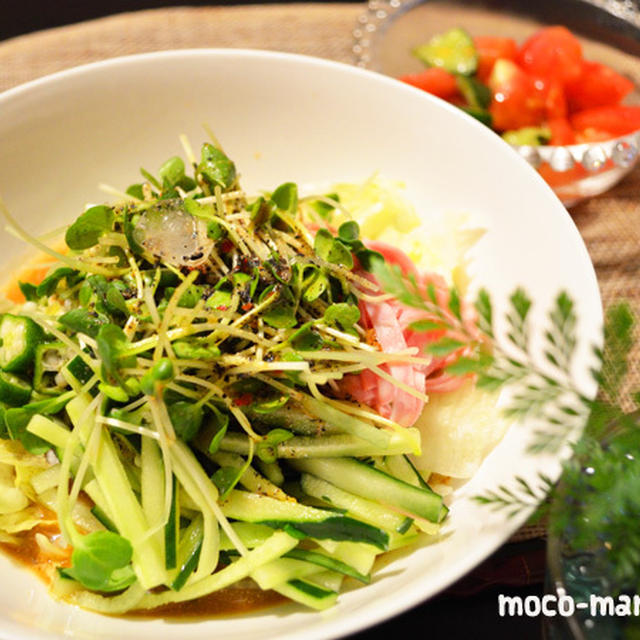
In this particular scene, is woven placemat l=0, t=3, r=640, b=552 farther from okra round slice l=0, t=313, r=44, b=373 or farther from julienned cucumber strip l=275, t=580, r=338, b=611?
julienned cucumber strip l=275, t=580, r=338, b=611

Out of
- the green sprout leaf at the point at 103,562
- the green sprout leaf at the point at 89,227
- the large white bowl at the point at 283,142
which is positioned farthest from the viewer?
the large white bowl at the point at 283,142

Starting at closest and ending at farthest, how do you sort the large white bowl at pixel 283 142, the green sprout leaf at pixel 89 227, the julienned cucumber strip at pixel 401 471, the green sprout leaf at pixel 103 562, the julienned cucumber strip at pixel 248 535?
the green sprout leaf at pixel 103 562, the julienned cucumber strip at pixel 248 535, the julienned cucumber strip at pixel 401 471, the green sprout leaf at pixel 89 227, the large white bowl at pixel 283 142

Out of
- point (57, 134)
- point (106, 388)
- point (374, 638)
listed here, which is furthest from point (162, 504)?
point (57, 134)

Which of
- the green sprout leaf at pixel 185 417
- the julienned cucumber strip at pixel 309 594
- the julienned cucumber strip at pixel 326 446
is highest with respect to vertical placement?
the green sprout leaf at pixel 185 417

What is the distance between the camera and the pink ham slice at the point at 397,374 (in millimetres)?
1687

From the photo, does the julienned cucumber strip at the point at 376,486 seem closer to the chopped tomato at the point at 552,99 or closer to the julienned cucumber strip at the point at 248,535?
the julienned cucumber strip at the point at 248,535

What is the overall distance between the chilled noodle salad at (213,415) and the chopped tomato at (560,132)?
4.28 ft

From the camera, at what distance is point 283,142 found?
239 centimetres

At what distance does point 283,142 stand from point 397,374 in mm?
1070

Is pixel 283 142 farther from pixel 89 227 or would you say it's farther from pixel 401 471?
pixel 401 471

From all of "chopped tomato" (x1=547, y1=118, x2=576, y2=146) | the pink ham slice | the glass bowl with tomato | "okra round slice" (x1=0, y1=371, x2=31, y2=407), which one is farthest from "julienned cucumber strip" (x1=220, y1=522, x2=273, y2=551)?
"chopped tomato" (x1=547, y1=118, x2=576, y2=146)

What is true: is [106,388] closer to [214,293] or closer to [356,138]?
[214,293]

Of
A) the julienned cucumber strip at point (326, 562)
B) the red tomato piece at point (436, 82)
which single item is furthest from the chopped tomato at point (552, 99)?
the julienned cucumber strip at point (326, 562)

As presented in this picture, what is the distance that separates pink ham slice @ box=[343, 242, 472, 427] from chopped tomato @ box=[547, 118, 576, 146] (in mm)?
1221
